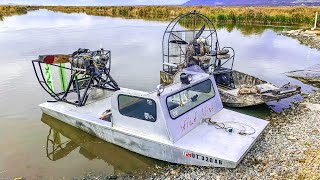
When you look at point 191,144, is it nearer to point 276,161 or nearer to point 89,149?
point 276,161

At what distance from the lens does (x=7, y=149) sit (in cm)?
1011

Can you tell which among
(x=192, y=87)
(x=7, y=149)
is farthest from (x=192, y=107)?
(x=7, y=149)

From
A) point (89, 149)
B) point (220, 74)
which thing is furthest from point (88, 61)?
point (220, 74)

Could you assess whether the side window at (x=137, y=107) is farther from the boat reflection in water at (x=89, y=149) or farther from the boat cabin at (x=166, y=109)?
the boat reflection in water at (x=89, y=149)

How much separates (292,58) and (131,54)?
1254cm

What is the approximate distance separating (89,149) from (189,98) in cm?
396

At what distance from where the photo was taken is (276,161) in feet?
25.9

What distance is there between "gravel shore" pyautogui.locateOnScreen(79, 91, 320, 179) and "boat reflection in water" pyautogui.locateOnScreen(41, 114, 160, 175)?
483 mm

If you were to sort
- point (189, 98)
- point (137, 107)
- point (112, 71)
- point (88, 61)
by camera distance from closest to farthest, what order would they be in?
point (137, 107)
point (189, 98)
point (88, 61)
point (112, 71)

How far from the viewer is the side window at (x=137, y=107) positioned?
7.79m

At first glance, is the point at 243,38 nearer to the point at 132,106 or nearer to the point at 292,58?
the point at 292,58

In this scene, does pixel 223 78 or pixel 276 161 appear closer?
pixel 276 161

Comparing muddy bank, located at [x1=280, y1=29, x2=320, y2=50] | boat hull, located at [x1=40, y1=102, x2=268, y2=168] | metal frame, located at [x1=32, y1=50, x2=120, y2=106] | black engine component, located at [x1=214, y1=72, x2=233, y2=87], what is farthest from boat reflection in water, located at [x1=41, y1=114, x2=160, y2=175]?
muddy bank, located at [x1=280, y1=29, x2=320, y2=50]

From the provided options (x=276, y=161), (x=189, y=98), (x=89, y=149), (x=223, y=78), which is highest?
(x=189, y=98)
